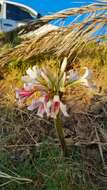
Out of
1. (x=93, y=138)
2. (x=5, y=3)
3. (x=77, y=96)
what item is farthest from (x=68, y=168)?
(x=5, y=3)

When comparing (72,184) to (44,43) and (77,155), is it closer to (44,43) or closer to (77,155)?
(77,155)

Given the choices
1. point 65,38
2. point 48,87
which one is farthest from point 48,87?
point 65,38

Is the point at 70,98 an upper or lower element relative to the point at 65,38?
lower

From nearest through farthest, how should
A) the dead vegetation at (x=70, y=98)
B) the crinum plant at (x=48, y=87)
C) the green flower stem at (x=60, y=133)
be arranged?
the crinum plant at (x=48, y=87) → the green flower stem at (x=60, y=133) → the dead vegetation at (x=70, y=98)

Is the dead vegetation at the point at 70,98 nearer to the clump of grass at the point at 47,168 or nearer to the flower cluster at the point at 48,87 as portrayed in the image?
the clump of grass at the point at 47,168

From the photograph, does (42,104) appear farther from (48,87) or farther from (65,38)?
(65,38)

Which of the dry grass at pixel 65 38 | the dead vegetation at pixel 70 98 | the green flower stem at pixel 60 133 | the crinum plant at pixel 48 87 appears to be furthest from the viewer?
the dry grass at pixel 65 38

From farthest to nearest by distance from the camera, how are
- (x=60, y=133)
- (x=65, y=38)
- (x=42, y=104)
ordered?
(x=65, y=38) < (x=60, y=133) < (x=42, y=104)

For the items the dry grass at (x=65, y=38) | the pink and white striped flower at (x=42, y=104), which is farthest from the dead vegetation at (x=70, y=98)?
the pink and white striped flower at (x=42, y=104)
